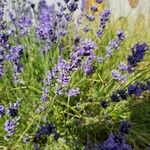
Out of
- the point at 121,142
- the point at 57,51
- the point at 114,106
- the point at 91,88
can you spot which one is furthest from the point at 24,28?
the point at 121,142

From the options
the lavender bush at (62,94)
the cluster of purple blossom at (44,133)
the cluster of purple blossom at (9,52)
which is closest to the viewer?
the cluster of purple blossom at (44,133)

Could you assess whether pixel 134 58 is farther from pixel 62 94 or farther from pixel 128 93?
pixel 62 94

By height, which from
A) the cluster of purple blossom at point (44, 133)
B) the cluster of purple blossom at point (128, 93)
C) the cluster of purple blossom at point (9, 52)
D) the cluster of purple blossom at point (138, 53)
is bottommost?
the cluster of purple blossom at point (44, 133)

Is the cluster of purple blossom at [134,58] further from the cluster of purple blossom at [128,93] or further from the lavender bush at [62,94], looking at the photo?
the cluster of purple blossom at [128,93]

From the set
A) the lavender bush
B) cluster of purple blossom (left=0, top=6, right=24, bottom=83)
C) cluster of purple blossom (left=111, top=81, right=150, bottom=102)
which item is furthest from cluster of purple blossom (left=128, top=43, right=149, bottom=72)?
cluster of purple blossom (left=0, top=6, right=24, bottom=83)

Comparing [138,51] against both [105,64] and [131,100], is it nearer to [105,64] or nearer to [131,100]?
[131,100]

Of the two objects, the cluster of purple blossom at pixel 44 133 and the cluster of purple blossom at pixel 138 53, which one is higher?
the cluster of purple blossom at pixel 138 53

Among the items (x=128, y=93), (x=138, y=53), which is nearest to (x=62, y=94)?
(x=128, y=93)

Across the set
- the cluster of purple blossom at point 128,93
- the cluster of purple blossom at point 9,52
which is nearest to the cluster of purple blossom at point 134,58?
the cluster of purple blossom at point 128,93

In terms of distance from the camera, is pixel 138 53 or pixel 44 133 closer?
pixel 44 133

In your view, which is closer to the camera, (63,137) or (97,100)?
(63,137)

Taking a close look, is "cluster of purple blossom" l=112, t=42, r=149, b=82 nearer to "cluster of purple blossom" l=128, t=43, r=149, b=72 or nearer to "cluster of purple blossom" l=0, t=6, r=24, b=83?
"cluster of purple blossom" l=128, t=43, r=149, b=72
